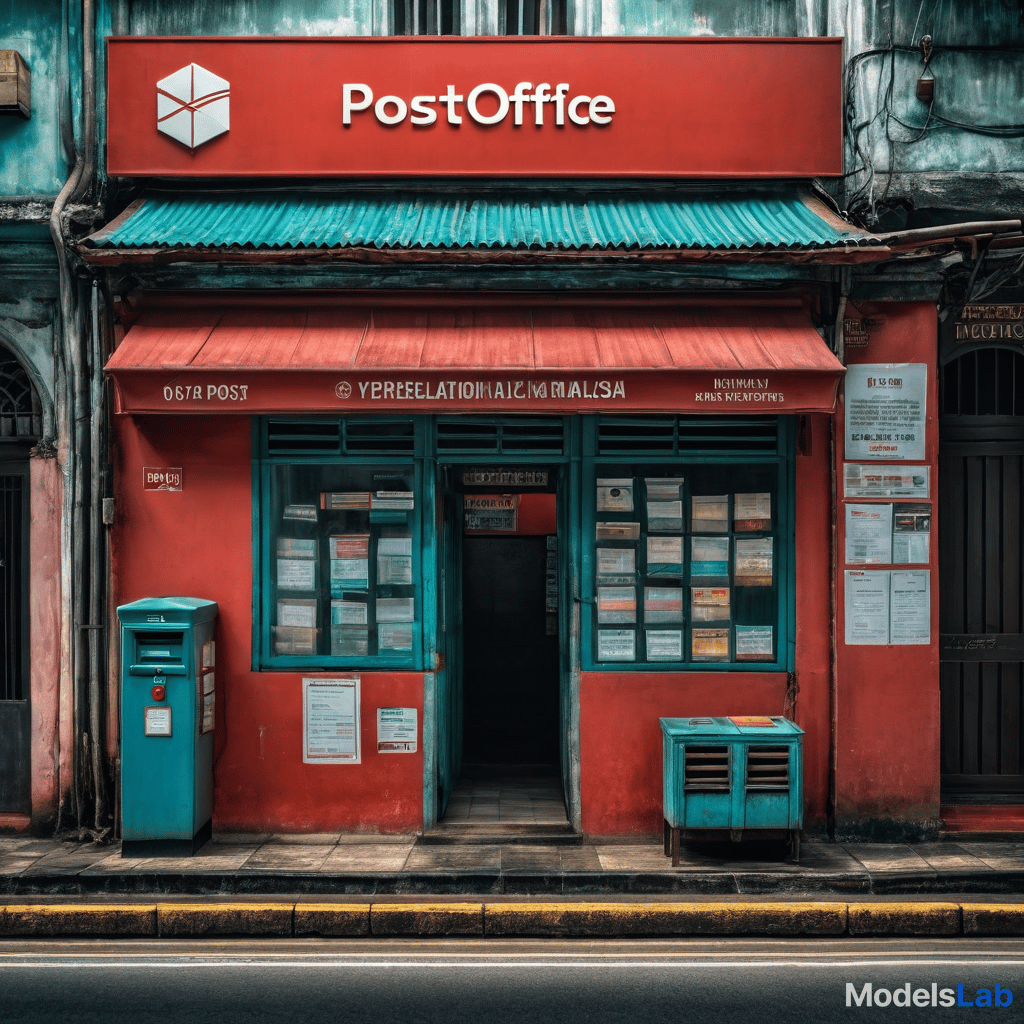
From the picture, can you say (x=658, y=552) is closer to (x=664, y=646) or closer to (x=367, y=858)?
(x=664, y=646)

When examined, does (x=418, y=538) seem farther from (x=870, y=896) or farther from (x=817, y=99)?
(x=817, y=99)

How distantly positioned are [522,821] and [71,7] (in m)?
7.77

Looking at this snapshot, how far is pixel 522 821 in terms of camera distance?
7684mm

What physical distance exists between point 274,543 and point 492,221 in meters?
3.15

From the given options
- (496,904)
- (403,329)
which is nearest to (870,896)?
(496,904)

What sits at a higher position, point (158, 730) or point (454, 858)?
point (158, 730)

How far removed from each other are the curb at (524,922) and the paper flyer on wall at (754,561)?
2.55 m

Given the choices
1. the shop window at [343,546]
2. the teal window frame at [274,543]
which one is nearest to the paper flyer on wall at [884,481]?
the teal window frame at [274,543]

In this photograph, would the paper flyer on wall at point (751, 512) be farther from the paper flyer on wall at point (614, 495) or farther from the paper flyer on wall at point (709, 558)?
the paper flyer on wall at point (614, 495)

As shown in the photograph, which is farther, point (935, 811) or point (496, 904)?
point (935, 811)

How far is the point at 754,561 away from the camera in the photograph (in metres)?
7.52

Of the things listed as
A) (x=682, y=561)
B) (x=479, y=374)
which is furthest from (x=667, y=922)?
(x=479, y=374)

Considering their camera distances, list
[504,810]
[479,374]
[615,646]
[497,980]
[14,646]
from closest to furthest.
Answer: [497,980]
[479,374]
[615,646]
[14,646]
[504,810]

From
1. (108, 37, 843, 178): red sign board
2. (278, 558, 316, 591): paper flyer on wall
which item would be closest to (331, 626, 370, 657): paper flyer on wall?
(278, 558, 316, 591): paper flyer on wall
